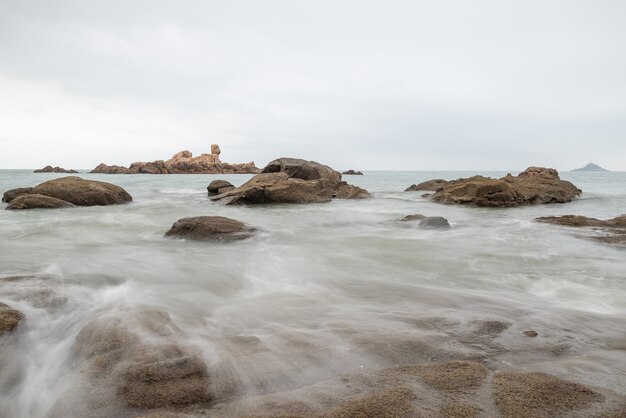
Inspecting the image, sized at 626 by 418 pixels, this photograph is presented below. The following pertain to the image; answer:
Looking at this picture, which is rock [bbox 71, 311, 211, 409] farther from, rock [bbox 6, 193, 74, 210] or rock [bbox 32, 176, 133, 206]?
rock [bbox 32, 176, 133, 206]

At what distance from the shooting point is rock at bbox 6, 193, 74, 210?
48.2 feet

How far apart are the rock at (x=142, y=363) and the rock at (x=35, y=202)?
46.4ft

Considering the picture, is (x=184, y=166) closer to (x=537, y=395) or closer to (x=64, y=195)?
(x=64, y=195)

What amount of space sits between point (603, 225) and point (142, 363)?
12.9 m

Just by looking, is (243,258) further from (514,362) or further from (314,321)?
(514,362)

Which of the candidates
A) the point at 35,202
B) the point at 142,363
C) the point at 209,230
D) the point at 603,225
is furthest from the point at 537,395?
the point at 35,202

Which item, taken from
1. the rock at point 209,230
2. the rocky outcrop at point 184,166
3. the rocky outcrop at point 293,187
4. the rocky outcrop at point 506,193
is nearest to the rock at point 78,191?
the rocky outcrop at point 293,187

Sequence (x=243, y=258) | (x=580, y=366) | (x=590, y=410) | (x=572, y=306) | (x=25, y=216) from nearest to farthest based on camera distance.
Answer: (x=590, y=410)
(x=580, y=366)
(x=572, y=306)
(x=243, y=258)
(x=25, y=216)

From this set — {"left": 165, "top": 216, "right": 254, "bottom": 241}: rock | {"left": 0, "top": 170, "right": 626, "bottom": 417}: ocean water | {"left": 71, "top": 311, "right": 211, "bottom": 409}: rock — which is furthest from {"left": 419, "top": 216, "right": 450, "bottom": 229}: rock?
{"left": 71, "top": 311, "right": 211, "bottom": 409}: rock

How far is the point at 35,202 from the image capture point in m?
14.9

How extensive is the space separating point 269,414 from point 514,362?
1870mm

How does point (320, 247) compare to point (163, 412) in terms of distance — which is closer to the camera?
point (163, 412)

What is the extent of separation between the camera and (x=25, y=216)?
1283 cm

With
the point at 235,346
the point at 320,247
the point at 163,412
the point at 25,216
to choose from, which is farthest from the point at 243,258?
the point at 25,216
